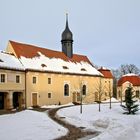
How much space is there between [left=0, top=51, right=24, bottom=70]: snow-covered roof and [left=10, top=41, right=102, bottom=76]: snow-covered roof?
3.32 ft

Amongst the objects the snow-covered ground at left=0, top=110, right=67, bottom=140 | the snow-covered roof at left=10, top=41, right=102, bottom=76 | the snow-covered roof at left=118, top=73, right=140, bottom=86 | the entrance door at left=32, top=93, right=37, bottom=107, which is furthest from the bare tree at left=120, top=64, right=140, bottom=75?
the snow-covered ground at left=0, top=110, right=67, bottom=140

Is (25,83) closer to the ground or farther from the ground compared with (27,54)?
closer to the ground

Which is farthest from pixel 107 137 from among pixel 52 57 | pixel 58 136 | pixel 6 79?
pixel 52 57

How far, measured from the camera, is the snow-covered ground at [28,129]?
20648 millimetres

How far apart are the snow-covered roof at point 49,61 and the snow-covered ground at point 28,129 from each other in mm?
18854

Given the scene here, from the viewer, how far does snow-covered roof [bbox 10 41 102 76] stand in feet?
159

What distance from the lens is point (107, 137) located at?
18078 mm

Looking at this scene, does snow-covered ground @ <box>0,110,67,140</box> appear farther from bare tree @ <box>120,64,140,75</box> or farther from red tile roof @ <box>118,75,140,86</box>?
bare tree @ <box>120,64,140,75</box>

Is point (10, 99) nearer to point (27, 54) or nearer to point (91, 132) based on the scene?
point (27, 54)

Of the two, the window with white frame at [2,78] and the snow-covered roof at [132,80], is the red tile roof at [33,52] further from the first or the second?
the snow-covered roof at [132,80]

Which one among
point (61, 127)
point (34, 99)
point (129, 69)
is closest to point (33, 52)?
point (34, 99)

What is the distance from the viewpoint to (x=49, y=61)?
52438 mm

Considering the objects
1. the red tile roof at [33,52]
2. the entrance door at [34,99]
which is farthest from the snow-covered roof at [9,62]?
the entrance door at [34,99]

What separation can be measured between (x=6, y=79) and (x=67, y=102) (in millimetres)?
15046
